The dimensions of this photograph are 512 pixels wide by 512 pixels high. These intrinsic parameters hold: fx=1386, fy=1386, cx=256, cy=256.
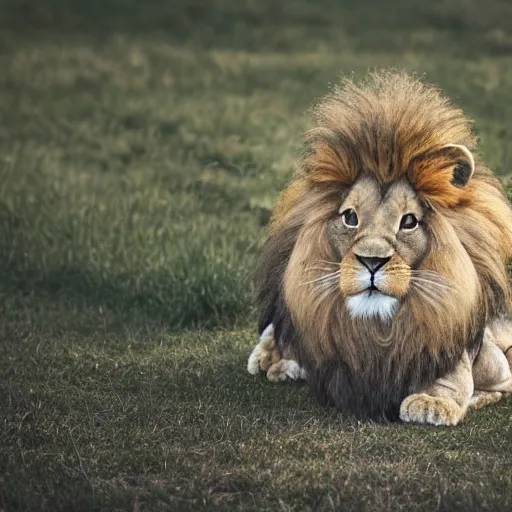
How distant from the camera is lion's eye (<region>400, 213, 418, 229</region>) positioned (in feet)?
18.5

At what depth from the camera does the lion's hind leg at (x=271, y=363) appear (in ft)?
21.5

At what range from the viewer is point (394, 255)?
18.1ft

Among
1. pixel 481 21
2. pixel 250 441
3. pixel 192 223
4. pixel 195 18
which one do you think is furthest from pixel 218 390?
pixel 195 18

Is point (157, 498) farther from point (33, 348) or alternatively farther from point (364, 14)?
point (364, 14)

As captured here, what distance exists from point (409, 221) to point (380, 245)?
0.22 m

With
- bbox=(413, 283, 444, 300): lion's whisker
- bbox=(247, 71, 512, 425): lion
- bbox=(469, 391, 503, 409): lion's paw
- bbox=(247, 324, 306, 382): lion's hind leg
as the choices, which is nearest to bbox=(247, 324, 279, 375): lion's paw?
bbox=(247, 324, 306, 382): lion's hind leg

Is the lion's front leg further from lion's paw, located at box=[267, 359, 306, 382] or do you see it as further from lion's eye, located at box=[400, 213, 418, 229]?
lion's paw, located at box=[267, 359, 306, 382]

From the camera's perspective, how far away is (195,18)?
23.4m

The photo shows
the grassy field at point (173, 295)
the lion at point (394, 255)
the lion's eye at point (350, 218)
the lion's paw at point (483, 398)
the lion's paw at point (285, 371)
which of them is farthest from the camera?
the lion's paw at point (285, 371)

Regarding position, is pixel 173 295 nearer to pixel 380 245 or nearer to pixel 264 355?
pixel 264 355

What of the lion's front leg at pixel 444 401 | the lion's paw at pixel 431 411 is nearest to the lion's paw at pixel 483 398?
the lion's front leg at pixel 444 401

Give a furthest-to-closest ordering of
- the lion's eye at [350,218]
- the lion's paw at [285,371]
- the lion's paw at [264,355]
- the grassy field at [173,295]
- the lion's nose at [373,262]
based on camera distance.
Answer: the lion's paw at [264,355] < the lion's paw at [285,371] < the lion's eye at [350,218] < the lion's nose at [373,262] < the grassy field at [173,295]

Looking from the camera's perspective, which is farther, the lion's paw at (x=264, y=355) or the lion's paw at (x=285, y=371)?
the lion's paw at (x=264, y=355)

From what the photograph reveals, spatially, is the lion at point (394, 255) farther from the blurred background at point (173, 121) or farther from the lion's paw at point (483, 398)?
the blurred background at point (173, 121)
